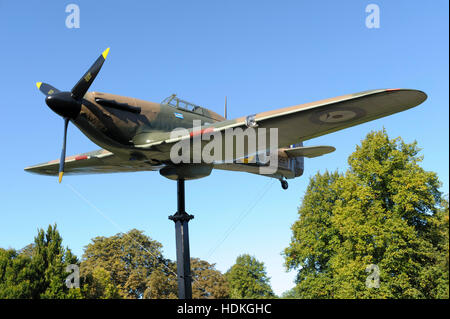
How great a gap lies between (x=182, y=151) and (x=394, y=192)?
670 inches

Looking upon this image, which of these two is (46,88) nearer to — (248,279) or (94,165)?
(94,165)

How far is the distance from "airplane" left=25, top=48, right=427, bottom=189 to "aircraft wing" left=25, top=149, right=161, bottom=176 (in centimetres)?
4

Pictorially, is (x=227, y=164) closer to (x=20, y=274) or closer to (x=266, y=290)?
(x=20, y=274)

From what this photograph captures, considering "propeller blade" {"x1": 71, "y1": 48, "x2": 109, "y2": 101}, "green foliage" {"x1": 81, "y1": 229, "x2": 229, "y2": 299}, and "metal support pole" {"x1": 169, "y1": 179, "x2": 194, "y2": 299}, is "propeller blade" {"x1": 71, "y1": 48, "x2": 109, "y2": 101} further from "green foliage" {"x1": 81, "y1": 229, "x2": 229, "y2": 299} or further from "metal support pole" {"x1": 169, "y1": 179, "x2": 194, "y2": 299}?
"green foliage" {"x1": 81, "y1": 229, "x2": 229, "y2": 299}

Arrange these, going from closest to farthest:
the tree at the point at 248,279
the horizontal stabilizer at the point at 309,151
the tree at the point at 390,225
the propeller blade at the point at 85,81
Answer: the propeller blade at the point at 85,81 → the horizontal stabilizer at the point at 309,151 → the tree at the point at 390,225 → the tree at the point at 248,279

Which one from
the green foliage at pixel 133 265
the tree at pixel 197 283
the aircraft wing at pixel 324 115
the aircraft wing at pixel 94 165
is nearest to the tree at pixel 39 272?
the green foliage at pixel 133 265

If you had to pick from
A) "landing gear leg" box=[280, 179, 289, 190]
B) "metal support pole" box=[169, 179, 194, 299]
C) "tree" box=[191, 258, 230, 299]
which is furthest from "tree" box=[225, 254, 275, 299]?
"metal support pole" box=[169, 179, 194, 299]

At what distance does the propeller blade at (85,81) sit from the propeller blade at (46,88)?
0.85 metres

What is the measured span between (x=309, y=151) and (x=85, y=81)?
9026 millimetres

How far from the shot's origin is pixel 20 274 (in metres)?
29.4

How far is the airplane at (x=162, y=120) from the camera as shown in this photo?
1005cm

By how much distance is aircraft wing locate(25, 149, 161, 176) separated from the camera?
13.7 metres

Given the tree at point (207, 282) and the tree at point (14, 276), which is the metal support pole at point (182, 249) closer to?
the tree at point (14, 276)

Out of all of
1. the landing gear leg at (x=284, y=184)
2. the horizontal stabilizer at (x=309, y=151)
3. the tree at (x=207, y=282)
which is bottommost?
the tree at (x=207, y=282)
